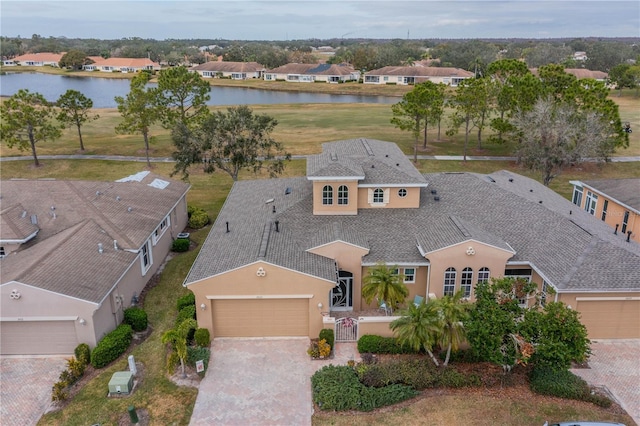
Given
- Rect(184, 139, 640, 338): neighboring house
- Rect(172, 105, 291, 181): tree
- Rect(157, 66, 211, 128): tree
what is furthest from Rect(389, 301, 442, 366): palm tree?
Rect(157, 66, 211, 128): tree

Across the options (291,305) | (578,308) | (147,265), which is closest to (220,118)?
(147,265)

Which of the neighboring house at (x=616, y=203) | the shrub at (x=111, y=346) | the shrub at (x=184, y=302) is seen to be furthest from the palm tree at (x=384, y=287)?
the neighboring house at (x=616, y=203)

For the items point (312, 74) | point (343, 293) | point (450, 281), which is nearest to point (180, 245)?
point (343, 293)

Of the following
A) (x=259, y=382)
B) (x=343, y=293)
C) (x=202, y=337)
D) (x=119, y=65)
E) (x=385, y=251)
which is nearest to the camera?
(x=259, y=382)

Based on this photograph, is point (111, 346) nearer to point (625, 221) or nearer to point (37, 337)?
point (37, 337)

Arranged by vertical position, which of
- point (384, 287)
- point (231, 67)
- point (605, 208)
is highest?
point (231, 67)

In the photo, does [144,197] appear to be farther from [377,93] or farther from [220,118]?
[377,93]
